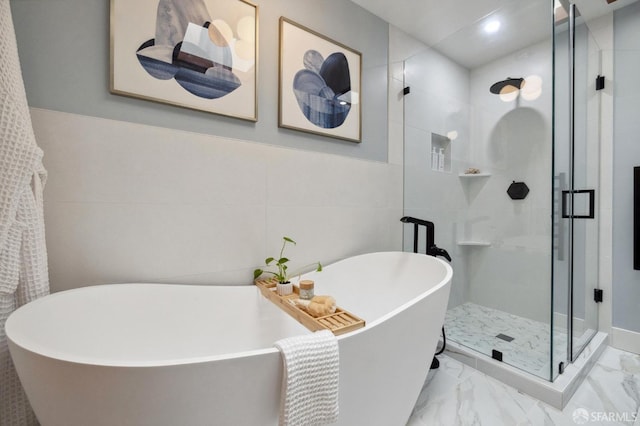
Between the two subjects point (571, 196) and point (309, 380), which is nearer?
point (309, 380)

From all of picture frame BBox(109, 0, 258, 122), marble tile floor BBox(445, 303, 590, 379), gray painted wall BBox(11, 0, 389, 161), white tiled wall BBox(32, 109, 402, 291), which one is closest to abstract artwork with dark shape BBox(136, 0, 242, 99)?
picture frame BBox(109, 0, 258, 122)

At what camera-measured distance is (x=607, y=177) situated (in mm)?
1891

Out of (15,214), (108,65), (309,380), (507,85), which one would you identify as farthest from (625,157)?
(15,214)

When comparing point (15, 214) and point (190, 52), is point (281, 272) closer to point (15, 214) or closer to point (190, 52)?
point (15, 214)

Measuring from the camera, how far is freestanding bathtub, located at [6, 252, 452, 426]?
52 centimetres

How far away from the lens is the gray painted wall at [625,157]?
5.86ft

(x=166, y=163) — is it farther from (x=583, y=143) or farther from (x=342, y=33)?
(x=583, y=143)

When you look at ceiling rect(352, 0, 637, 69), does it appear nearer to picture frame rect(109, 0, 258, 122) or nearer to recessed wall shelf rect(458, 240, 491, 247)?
picture frame rect(109, 0, 258, 122)

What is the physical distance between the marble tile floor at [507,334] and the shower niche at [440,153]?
114cm

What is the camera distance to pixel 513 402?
4.21ft

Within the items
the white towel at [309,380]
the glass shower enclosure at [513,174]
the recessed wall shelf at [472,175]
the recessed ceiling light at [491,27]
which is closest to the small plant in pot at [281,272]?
the white towel at [309,380]

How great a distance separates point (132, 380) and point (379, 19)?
2.44m

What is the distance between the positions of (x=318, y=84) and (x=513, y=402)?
6.63 ft

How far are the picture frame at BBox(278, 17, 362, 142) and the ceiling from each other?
491 millimetres
